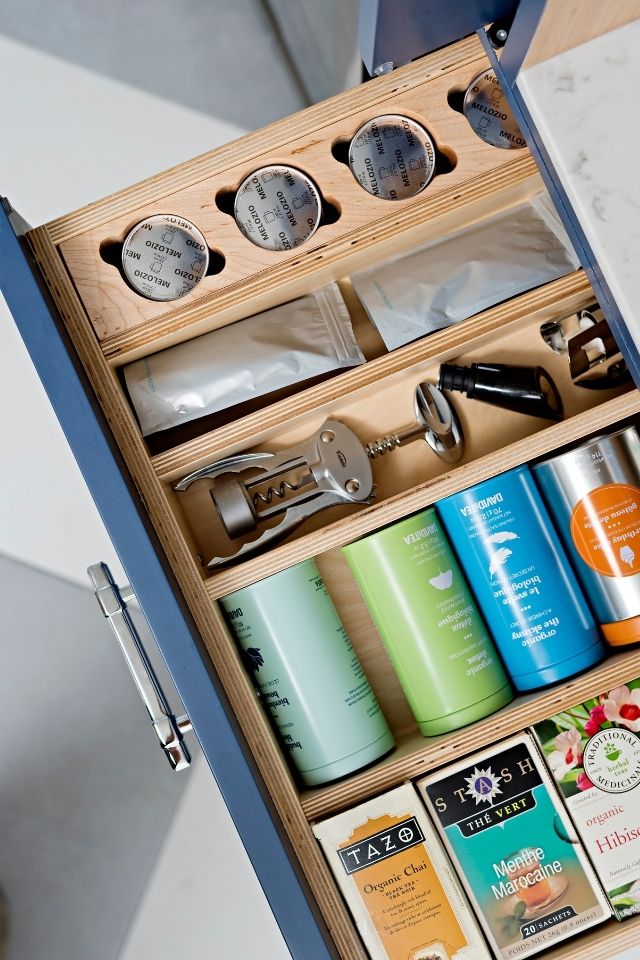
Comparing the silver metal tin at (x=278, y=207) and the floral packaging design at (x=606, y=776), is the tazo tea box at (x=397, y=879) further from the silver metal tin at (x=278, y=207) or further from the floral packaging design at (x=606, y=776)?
the silver metal tin at (x=278, y=207)

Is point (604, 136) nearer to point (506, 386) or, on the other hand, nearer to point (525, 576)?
point (506, 386)

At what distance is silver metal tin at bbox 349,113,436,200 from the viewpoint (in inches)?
32.9

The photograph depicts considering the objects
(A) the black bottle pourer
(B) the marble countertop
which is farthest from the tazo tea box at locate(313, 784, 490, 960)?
(B) the marble countertop

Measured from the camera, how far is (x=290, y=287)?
88 centimetres

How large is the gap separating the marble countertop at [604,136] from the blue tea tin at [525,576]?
291mm

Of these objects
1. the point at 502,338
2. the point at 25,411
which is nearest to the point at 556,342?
the point at 502,338

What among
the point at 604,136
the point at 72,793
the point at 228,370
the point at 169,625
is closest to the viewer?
the point at 604,136

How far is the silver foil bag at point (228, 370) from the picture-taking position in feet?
2.91

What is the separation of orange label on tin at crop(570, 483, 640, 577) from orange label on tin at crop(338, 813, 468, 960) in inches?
13.4

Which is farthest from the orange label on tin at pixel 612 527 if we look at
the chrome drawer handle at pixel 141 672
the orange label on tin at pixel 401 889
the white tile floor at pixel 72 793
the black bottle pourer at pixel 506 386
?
the white tile floor at pixel 72 793

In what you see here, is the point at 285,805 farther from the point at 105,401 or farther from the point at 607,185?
the point at 607,185

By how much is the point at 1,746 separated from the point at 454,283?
3.42ft

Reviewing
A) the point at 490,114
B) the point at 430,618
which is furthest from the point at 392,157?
the point at 430,618

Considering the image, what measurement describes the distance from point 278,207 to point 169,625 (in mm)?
442
